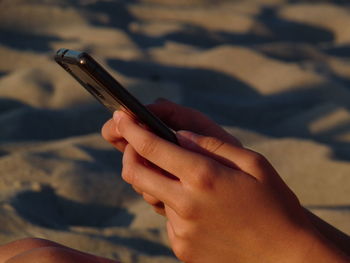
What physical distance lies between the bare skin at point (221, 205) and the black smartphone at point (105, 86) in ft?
0.09

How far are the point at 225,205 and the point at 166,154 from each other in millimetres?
110

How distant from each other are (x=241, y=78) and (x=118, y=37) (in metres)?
0.71

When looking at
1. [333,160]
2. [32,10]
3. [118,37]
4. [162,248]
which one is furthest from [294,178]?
[32,10]

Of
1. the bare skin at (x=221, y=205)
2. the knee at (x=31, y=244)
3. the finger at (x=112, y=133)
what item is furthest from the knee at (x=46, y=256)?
the finger at (x=112, y=133)

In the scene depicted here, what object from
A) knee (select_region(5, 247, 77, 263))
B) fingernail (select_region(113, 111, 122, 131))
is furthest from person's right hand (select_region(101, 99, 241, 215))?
knee (select_region(5, 247, 77, 263))

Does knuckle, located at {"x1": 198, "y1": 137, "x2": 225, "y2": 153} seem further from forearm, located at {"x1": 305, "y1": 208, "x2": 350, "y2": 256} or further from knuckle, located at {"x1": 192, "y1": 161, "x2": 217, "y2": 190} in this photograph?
forearm, located at {"x1": 305, "y1": 208, "x2": 350, "y2": 256}

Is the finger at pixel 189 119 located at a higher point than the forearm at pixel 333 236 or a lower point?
higher

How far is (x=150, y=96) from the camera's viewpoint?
2.95 meters

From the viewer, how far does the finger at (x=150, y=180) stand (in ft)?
3.38

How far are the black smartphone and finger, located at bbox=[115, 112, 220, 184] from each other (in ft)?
0.08

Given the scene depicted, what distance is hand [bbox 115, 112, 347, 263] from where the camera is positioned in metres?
1.02

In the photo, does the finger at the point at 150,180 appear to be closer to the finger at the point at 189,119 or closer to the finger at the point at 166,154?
the finger at the point at 166,154

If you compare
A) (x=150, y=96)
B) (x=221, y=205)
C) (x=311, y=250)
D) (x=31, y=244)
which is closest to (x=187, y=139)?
(x=221, y=205)

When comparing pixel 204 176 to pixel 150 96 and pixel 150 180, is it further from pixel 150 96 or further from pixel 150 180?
pixel 150 96
